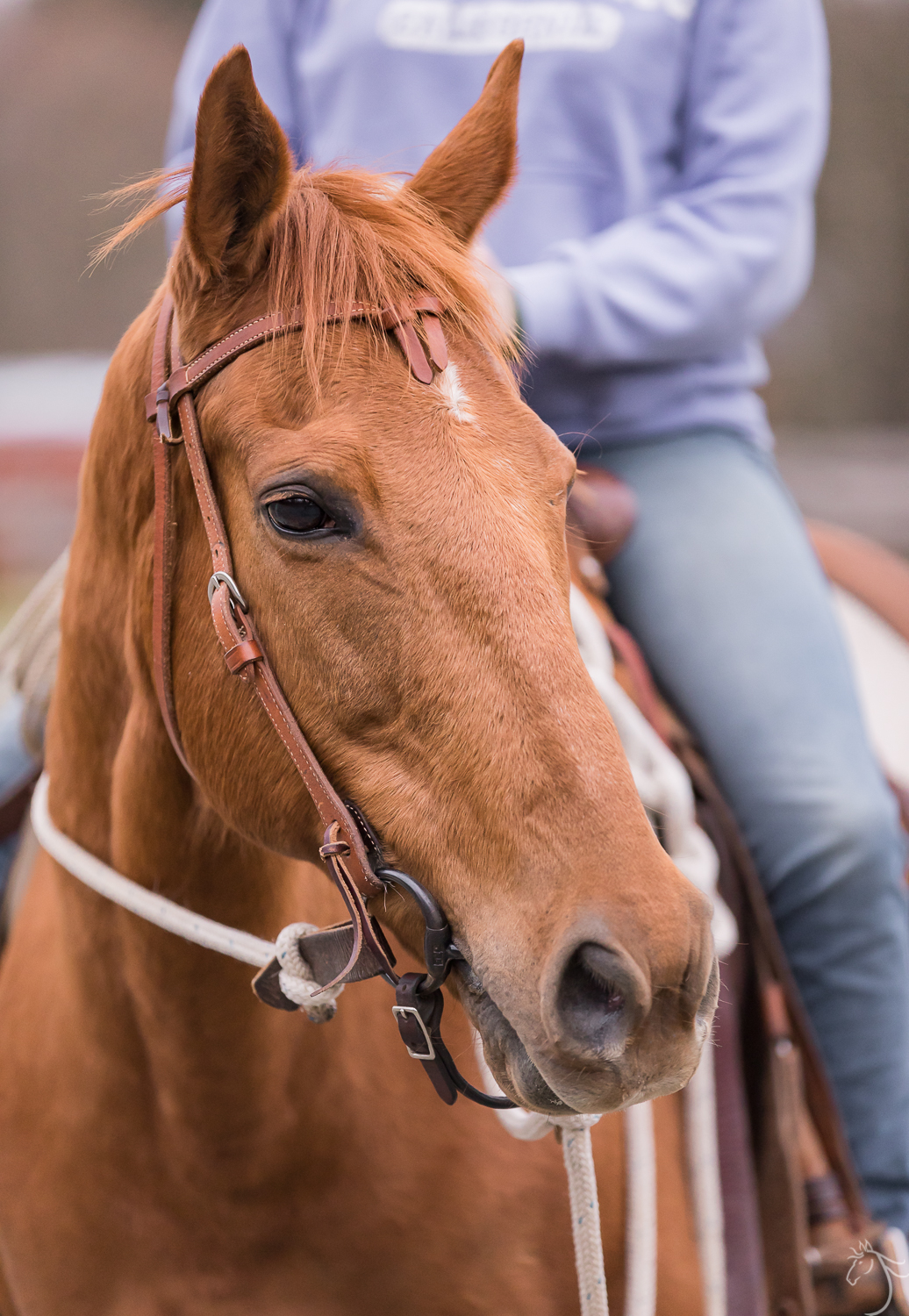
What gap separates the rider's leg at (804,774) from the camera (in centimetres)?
174

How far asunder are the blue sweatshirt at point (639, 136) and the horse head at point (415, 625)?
0.93 meters

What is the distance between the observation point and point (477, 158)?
1.29m

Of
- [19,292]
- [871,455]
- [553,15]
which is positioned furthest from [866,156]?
[553,15]

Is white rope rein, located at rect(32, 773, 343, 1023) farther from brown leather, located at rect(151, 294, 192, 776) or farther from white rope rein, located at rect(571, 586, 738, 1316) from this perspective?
white rope rein, located at rect(571, 586, 738, 1316)

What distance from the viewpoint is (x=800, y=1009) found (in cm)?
178

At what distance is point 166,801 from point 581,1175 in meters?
0.65

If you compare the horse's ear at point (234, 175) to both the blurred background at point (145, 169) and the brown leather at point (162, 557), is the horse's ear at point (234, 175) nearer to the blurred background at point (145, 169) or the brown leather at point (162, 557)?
the brown leather at point (162, 557)

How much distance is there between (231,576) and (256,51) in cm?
170

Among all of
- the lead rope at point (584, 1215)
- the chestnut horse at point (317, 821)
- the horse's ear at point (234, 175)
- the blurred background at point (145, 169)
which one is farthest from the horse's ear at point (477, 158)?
the blurred background at point (145, 169)

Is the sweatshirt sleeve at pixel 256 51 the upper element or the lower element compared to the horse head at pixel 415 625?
upper

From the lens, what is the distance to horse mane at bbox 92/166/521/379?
42.4 inches

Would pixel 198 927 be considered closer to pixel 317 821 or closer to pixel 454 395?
pixel 317 821

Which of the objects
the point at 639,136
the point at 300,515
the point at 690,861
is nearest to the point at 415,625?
the point at 300,515

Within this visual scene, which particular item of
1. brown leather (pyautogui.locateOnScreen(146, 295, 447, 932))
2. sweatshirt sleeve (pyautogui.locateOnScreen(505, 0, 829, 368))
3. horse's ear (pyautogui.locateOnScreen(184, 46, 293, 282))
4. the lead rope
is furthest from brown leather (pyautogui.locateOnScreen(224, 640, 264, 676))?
sweatshirt sleeve (pyautogui.locateOnScreen(505, 0, 829, 368))
